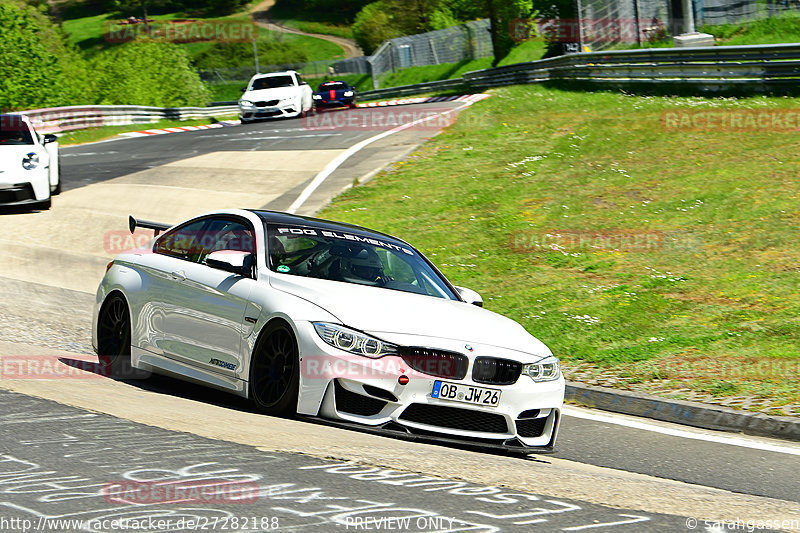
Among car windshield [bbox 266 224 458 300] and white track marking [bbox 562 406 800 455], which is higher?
car windshield [bbox 266 224 458 300]

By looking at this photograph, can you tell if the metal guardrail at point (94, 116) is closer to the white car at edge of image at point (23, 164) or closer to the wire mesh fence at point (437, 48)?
the white car at edge of image at point (23, 164)

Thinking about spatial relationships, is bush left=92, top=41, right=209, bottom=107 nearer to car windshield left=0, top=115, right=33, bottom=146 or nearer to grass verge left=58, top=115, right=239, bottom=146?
grass verge left=58, top=115, right=239, bottom=146

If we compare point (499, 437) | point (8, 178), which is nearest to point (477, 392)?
point (499, 437)

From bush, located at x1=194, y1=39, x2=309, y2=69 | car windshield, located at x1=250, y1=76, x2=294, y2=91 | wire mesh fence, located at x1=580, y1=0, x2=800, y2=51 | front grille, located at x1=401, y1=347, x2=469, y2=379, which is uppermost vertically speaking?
bush, located at x1=194, y1=39, x2=309, y2=69

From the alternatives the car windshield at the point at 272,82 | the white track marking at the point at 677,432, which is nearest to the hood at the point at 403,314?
the white track marking at the point at 677,432

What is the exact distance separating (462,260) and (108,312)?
665cm

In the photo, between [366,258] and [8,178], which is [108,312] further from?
[8,178]

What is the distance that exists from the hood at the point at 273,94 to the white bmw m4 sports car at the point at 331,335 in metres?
26.9

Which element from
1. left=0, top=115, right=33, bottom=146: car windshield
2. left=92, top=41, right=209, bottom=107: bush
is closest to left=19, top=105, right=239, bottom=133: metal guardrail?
left=92, top=41, right=209, bottom=107: bush

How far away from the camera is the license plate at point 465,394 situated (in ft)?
21.1

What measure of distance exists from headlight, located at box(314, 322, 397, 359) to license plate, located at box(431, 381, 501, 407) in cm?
37

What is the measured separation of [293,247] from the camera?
7.58 metres

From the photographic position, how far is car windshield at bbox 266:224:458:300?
746 centimetres

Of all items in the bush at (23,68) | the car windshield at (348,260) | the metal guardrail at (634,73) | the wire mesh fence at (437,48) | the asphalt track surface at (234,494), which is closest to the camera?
the asphalt track surface at (234,494)
